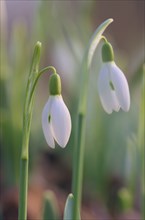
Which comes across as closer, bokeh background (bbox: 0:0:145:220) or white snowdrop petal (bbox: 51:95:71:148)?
white snowdrop petal (bbox: 51:95:71:148)

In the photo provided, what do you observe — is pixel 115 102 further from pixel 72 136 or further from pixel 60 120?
pixel 72 136

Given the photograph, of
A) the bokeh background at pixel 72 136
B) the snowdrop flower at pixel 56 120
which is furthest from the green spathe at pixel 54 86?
the bokeh background at pixel 72 136

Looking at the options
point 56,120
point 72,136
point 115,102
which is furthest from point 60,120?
point 72,136

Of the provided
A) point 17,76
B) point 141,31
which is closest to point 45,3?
point 17,76

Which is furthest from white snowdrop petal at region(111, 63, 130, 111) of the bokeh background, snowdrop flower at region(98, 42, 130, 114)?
the bokeh background

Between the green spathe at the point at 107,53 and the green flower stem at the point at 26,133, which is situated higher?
the green spathe at the point at 107,53

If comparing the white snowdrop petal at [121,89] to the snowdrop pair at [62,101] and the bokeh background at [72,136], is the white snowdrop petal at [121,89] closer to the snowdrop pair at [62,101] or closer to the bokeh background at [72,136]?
the snowdrop pair at [62,101]

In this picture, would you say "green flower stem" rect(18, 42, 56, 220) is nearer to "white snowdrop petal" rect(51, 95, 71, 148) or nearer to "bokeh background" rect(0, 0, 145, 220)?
"white snowdrop petal" rect(51, 95, 71, 148)
